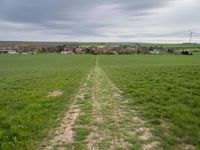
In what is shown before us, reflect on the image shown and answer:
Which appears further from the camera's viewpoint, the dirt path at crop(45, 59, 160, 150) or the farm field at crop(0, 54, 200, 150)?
the farm field at crop(0, 54, 200, 150)

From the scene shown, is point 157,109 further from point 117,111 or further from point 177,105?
point 117,111

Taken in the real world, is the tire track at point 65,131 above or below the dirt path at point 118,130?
below

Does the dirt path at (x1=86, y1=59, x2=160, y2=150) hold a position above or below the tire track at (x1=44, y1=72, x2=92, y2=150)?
above

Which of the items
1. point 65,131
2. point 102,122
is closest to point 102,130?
point 102,122

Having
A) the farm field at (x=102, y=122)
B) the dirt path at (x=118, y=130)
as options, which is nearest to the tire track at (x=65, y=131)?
the farm field at (x=102, y=122)

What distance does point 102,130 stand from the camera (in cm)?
587

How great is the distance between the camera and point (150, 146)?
4996 mm

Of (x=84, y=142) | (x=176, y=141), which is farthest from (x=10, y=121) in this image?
(x=176, y=141)

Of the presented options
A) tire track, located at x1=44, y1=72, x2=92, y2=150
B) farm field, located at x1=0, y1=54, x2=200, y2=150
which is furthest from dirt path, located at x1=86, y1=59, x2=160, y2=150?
tire track, located at x1=44, y1=72, x2=92, y2=150

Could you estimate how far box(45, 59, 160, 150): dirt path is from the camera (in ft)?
16.5

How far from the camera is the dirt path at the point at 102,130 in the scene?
16.5 ft

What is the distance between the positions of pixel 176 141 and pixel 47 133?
349 cm

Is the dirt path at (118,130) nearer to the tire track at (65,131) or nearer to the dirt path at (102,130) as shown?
the dirt path at (102,130)

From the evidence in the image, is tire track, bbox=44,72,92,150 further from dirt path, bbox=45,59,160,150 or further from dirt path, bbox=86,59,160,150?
dirt path, bbox=86,59,160,150
